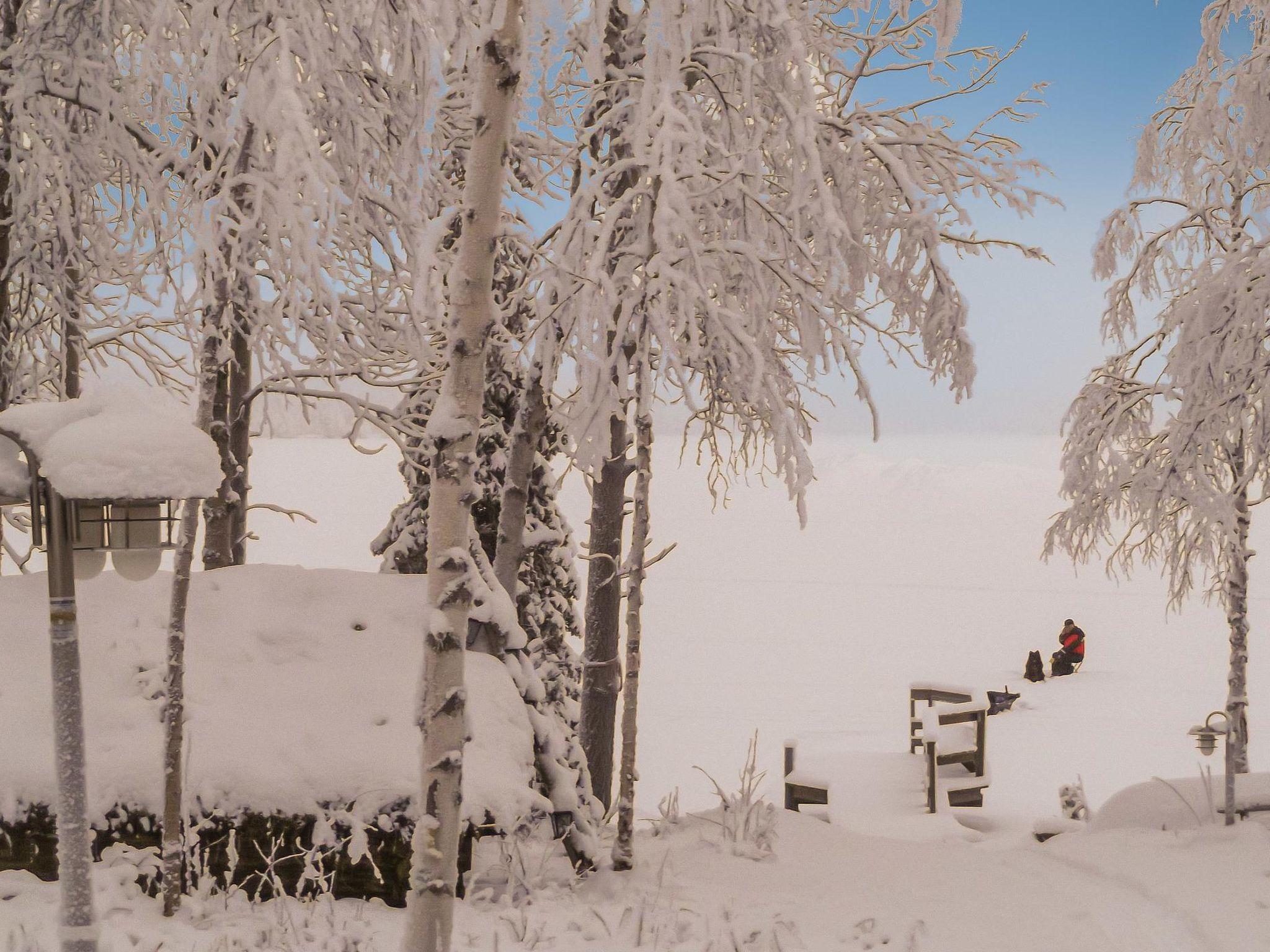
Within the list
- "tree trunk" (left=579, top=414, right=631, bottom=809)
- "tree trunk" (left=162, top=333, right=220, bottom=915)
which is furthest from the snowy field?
"tree trunk" (left=162, top=333, right=220, bottom=915)

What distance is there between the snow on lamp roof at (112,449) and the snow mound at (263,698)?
1.93m

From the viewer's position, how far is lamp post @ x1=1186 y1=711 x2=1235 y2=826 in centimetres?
637

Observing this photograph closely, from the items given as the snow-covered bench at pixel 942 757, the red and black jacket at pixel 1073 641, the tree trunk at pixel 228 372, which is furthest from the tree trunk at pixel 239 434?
the red and black jacket at pixel 1073 641

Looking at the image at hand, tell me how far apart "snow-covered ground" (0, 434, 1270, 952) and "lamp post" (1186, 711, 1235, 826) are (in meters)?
0.20

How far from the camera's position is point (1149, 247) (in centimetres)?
965

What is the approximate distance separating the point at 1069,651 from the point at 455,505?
19.3m

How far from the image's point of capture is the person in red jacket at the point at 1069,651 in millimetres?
19953

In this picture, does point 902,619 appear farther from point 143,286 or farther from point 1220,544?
point 143,286

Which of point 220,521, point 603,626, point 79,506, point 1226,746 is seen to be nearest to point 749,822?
point 603,626

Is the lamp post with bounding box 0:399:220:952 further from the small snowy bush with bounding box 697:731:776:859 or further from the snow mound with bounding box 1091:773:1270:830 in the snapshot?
the snow mound with bounding box 1091:773:1270:830

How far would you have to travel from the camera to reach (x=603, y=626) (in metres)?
7.60

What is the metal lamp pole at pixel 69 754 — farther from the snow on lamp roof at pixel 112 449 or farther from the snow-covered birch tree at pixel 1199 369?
the snow-covered birch tree at pixel 1199 369

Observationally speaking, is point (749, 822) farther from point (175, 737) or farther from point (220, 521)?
point (220, 521)

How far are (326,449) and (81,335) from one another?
184 feet
